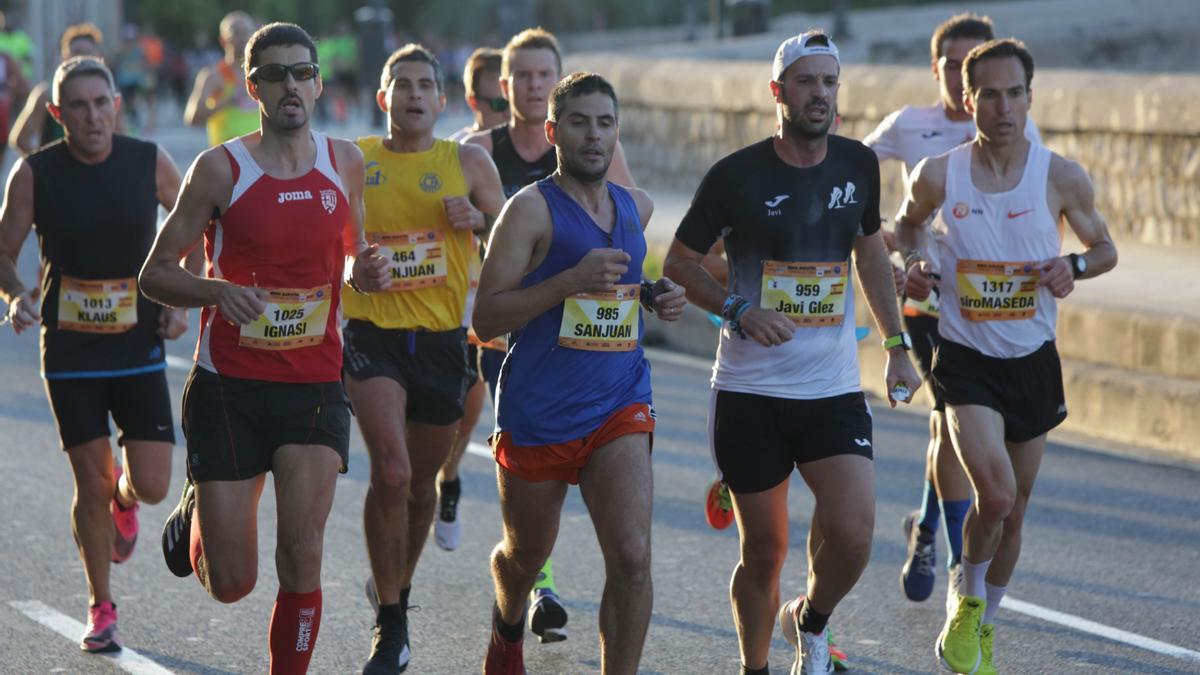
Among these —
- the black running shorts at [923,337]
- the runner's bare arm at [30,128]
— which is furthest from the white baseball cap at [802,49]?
the runner's bare arm at [30,128]

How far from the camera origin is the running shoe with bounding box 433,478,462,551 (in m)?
8.39

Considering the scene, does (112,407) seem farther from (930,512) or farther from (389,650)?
(930,512)

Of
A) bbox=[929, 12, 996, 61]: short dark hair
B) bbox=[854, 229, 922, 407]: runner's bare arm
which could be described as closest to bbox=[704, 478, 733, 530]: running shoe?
bbox=[854, 229, 922, 407]: runner's bare arm

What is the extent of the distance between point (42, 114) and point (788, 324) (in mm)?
6781

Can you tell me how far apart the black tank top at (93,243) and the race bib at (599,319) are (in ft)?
6.85

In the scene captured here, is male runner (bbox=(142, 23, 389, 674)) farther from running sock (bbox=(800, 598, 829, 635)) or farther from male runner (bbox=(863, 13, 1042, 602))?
male runner (bbox=(863, 13, 1042, 602))

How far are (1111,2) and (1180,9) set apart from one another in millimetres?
2273

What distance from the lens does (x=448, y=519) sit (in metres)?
8.45

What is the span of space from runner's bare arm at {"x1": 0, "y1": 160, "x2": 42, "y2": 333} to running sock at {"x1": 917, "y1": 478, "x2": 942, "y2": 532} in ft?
10.9

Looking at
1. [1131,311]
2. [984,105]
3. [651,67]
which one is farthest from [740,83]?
[984,105]

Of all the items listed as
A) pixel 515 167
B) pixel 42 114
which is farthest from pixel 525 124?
pixel 42 114

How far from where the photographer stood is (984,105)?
21.9 ft

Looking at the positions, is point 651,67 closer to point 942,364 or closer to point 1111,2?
point 1111,2

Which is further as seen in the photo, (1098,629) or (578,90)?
(1098,629)
